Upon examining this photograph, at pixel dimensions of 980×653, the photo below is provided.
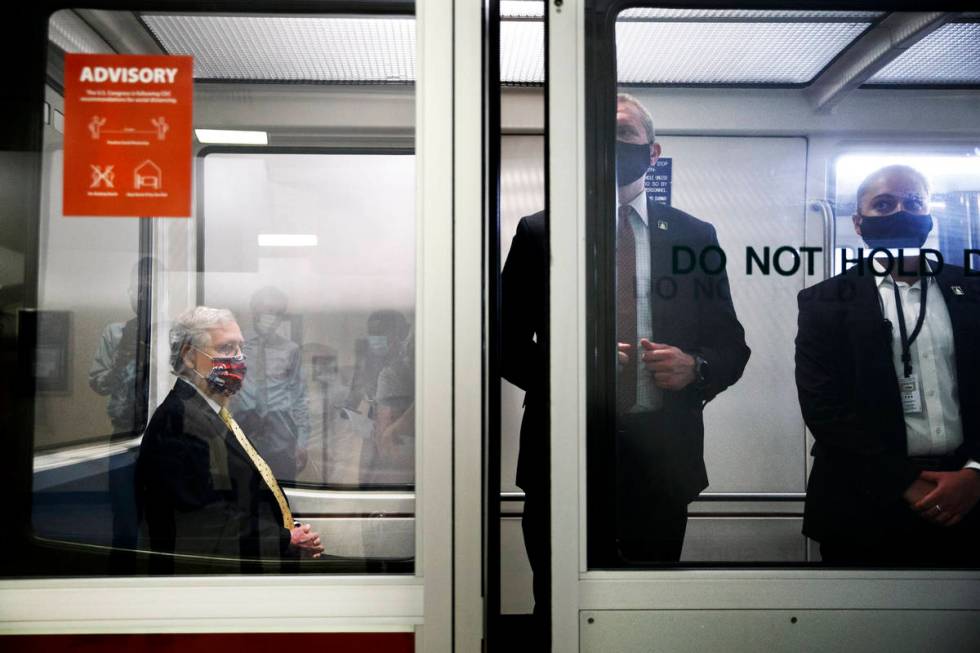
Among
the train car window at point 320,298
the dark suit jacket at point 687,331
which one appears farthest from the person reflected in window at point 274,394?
the dark suit jacket at point 687,331

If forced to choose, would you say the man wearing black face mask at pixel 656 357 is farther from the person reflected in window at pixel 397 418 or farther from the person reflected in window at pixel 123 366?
the person reflected in window at pixel 123 366

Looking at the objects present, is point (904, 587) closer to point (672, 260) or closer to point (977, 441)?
point (977, 441)

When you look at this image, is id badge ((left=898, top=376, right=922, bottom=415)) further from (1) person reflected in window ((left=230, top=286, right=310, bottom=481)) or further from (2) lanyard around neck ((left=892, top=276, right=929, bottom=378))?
(1) person reflected in window ((left=230, top=286, right=310, bottom=481))

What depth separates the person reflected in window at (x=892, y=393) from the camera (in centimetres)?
166

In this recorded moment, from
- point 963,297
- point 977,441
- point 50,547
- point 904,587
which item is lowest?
point 904,587

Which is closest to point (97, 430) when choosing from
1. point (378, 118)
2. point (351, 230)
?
point (351, 230)

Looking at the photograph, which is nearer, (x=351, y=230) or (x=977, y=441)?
(x=351, y=230)

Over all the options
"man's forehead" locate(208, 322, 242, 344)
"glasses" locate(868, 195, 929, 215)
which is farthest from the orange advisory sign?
"glasses" locate(868, 195, 929, 215)

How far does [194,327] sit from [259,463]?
0.34m

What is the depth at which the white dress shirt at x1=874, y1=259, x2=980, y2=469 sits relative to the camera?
166 cm

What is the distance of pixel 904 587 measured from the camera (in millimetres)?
1651

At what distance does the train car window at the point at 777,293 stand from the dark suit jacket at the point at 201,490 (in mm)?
754

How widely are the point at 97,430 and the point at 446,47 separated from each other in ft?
3.74

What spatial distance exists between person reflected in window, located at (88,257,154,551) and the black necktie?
1045mm
